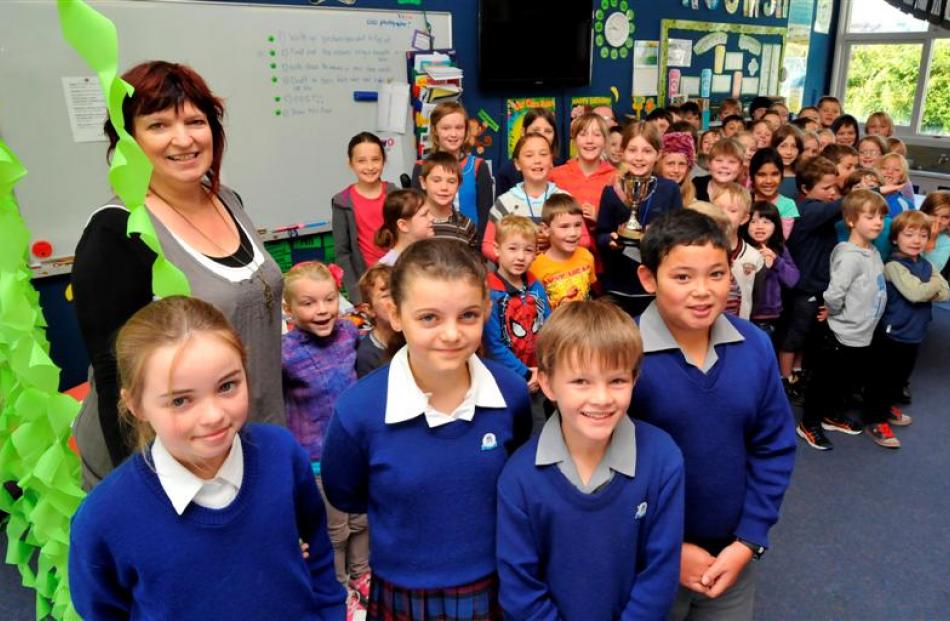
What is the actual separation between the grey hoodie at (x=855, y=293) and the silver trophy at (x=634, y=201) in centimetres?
94

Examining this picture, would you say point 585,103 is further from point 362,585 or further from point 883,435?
point 362,585

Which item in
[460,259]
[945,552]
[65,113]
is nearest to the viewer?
[460,259]

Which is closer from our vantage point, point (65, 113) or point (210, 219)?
point (210, 219)

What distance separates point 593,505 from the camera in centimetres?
116

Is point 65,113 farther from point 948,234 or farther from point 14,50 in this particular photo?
point 948,234

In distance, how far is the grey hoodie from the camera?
294cm

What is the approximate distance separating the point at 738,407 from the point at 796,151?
3.26m

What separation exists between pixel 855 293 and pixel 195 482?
2939mm

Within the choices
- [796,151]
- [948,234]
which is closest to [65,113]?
[796,151]

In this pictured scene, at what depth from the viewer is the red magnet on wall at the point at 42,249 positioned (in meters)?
3.02

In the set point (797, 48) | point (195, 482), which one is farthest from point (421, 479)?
point (797, 48)

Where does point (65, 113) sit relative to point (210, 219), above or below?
above

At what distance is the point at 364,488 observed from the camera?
51.3 inches

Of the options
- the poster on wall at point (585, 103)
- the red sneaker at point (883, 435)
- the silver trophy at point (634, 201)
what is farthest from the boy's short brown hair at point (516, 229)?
the poster on wall at point (585, 103)
